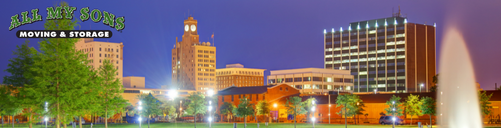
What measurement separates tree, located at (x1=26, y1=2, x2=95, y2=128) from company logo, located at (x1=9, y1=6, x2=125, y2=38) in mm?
1006

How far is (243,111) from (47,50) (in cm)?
4385

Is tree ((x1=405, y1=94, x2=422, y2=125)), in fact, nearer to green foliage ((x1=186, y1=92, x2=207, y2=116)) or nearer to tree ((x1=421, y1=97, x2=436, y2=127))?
tree ((x1=421, y1=97, x2=436, y2=127))

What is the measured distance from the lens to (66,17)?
176 feet

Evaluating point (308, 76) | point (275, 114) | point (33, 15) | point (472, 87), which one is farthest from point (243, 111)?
point (308, 76)

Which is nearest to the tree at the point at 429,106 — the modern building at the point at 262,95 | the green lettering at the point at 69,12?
the modern building at the point at 262,95

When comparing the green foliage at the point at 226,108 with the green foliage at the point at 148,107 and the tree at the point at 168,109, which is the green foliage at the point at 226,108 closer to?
the tree at the point at 168,109

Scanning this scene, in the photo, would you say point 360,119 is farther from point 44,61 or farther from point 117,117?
point 44,61

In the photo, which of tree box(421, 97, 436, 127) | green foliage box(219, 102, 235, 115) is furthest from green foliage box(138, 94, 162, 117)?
tree box(421, 97, 436, 127)

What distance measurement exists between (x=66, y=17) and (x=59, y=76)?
658 cm

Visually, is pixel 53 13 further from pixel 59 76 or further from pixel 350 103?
pixel 350 103

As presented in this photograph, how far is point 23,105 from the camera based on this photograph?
57.1 m

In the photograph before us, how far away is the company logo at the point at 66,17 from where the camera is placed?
4369cm

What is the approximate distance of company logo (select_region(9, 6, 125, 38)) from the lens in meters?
43.7

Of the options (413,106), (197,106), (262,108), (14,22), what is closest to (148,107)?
(197,106)
